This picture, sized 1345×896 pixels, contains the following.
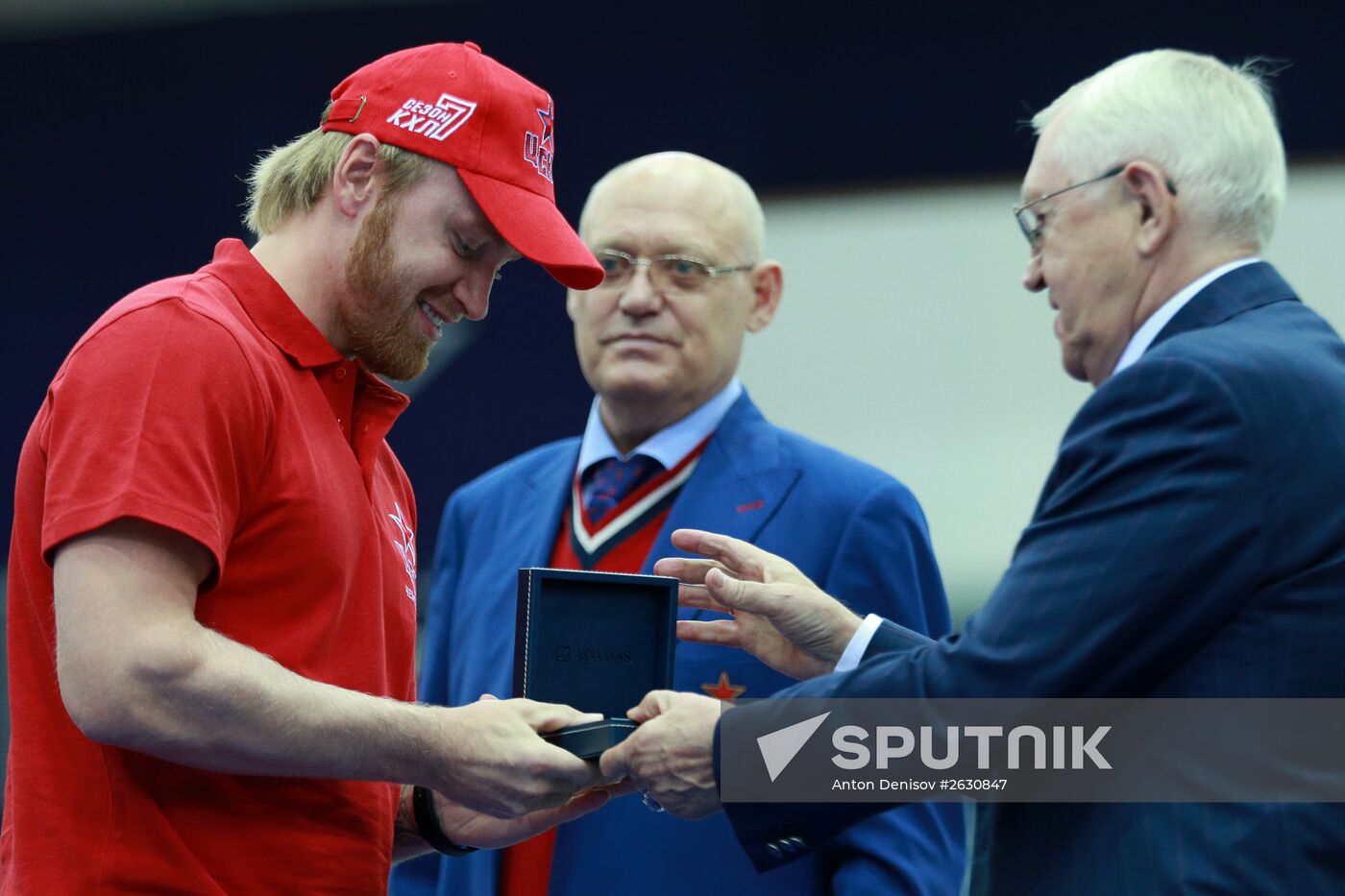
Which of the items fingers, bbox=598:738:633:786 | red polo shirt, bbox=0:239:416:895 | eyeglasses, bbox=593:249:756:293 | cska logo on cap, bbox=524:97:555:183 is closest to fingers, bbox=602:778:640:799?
fingers, bbox=598:738:633:786

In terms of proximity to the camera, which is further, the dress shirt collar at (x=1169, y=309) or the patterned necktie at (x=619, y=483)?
the patterned necktie at (x=619, y=483)

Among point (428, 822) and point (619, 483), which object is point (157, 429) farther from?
point (619, 483)

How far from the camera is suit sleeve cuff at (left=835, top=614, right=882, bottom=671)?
2.00 metres

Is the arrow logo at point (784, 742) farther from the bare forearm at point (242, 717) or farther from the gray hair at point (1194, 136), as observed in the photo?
the gray hair at point (1194, 136)

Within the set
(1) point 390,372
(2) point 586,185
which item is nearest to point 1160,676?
(1) point 390,372

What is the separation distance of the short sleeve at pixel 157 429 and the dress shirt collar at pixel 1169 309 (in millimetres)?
970

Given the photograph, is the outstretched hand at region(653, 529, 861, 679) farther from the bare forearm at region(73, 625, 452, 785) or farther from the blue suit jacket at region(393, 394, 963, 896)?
the bare forearm at region(73, 625, 452, 785)

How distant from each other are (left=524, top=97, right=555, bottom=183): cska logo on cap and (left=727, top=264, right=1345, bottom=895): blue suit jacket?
789 millimetres

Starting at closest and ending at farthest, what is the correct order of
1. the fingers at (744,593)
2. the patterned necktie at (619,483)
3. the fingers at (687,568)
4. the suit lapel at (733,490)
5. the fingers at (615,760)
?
the fingers at (615,760), the fingers at (744,593), the fingers at (687,568), the suit lapel at (733,490), the patterned necktie at (619,483)

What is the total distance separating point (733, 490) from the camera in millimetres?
2463

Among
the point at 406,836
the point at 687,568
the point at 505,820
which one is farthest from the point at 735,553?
the point at 406,836

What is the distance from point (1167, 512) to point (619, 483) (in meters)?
1.20

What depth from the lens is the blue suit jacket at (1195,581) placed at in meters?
1.51

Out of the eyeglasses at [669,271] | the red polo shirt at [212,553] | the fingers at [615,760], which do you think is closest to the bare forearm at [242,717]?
the red polo shirt at [212,553]
